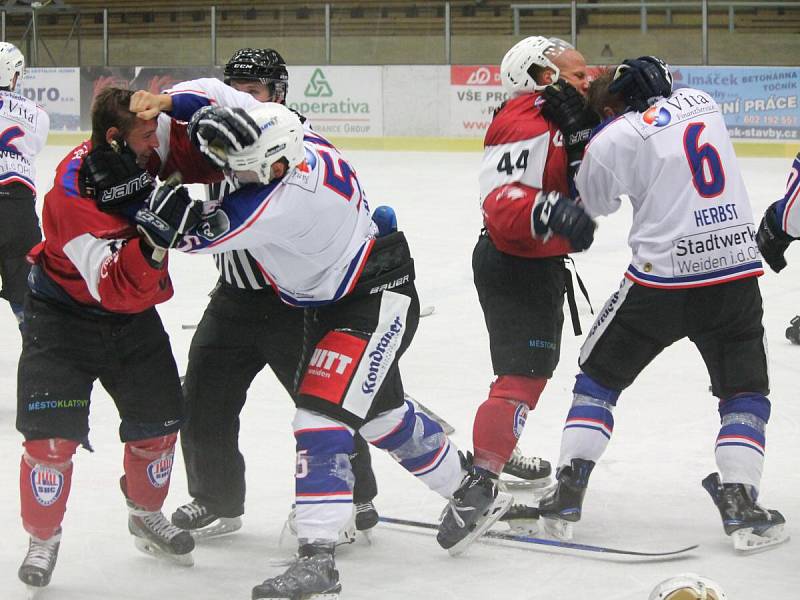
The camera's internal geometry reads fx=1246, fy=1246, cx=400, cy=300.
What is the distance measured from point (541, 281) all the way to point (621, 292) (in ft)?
0.77

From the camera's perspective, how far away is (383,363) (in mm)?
2807

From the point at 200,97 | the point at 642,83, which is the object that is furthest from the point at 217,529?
the point at 642,83

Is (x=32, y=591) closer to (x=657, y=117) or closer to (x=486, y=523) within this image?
(x=486, y=523)

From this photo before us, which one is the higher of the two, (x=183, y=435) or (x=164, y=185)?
(x=164, y=185)

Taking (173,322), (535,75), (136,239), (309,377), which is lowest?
(173,322)

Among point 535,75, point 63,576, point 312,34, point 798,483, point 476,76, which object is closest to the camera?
point 63,576

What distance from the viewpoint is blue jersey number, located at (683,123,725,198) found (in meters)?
2.95

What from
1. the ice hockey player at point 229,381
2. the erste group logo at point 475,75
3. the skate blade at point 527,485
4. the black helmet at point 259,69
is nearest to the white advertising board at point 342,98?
the erste group logo at point 475,75

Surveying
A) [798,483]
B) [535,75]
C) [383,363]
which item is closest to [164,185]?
[383,363]

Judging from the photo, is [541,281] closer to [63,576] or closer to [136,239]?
[136,239]

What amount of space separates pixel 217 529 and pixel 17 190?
2117 mm

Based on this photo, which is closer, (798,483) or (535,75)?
(535,75)

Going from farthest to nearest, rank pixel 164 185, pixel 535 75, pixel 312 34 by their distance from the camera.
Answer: pixel 312 34 < pixel 535 75 < pixel 164 185

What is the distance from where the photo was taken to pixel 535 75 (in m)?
3.21
